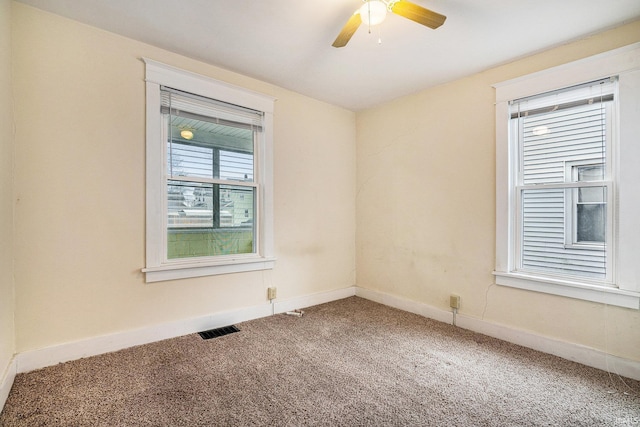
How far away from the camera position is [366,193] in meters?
3.78

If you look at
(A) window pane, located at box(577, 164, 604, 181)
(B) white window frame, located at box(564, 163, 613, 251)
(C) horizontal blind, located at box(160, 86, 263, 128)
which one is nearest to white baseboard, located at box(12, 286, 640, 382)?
(B) white window frame, located at box(564, 163, 613, 251)

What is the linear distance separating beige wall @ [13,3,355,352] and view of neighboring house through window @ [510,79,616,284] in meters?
2.71

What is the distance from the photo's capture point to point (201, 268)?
267cm

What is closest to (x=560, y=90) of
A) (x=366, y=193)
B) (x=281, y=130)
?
(x=366, y=193)

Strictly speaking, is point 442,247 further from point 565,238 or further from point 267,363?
point 267,363

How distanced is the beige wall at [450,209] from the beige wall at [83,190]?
181 centimetres

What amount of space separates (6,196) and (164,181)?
94 cm

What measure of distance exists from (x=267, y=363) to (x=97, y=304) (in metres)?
1.35

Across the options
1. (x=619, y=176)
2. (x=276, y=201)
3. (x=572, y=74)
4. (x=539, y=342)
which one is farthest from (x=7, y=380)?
(x=572, y=74)

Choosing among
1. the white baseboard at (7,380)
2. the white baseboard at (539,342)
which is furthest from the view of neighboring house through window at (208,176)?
the white baseboard at (539,342)

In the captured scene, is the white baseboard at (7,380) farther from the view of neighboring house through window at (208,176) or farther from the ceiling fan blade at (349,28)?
the ceiling fan blade at (349,28)

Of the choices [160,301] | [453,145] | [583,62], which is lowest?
[160,301]

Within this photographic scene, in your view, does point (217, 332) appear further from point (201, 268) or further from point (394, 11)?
point (394, 11)

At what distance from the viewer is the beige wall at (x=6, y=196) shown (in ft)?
5.64
